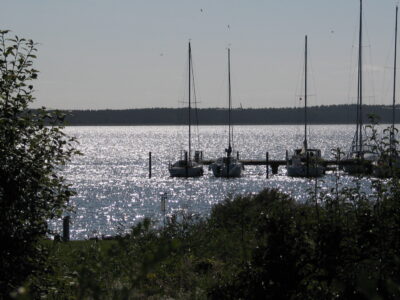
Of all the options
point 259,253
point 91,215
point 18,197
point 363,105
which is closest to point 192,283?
point 259,253

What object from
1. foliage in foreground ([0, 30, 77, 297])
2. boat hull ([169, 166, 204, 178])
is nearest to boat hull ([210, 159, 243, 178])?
boat hull ([169, 166, 204, 178])

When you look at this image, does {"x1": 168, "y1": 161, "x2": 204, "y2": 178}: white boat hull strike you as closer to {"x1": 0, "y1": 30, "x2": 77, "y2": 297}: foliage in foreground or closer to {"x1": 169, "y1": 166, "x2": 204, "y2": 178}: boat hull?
{"x1": 169, "y1": 166, "x2": 204, "y2": 178}: boat hull

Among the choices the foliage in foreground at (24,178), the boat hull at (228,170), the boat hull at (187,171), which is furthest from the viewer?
the boat hull at (187,171)

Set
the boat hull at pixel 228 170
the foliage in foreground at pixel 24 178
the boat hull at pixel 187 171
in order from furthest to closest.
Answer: the boat hull at pixel 187 171 → the boat hull at pixel 228 170 → the foliage in foreground at pixel 24 178

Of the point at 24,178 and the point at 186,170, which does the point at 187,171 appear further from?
the point at 24,178

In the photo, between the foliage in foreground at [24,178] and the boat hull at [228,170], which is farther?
the boat hull at [228,170]

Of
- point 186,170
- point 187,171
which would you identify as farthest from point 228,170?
point 186,170

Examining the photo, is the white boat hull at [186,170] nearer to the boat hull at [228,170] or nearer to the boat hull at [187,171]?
the boat hull at [187,171]

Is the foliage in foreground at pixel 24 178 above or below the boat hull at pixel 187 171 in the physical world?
above

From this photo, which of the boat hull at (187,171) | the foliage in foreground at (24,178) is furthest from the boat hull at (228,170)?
the foliage in foreground at (24,178)

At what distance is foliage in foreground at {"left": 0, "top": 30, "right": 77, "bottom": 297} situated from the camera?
762cm

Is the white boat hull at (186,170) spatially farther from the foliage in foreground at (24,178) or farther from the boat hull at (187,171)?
the foliage in foreground at (24,178)

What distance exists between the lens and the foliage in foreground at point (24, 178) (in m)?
7.62

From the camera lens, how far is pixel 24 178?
771 cm
